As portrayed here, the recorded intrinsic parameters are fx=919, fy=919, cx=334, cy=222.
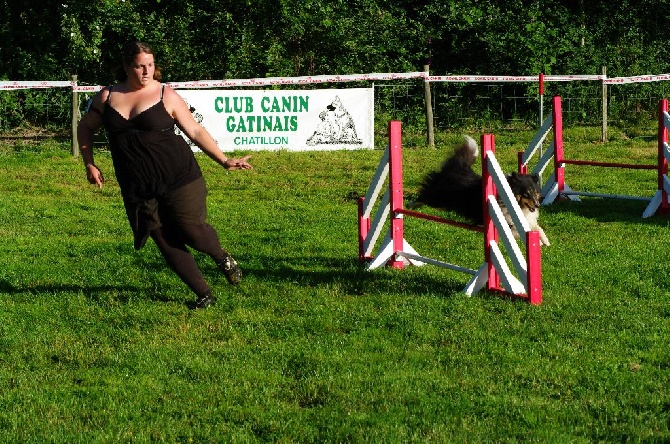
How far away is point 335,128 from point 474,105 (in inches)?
180

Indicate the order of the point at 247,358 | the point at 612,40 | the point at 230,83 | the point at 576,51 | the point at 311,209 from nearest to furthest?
the point at 247,358 < the point at 311,209 < the point at 230,83 < the point at 576,51 < the point at 612,40

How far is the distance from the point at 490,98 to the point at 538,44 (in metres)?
1.99

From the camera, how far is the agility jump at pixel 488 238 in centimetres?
598

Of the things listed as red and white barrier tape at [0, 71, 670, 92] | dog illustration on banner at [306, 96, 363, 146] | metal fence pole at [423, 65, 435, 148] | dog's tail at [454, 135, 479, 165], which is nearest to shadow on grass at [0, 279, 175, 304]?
dog's tail at [454, 135, 479, 165]

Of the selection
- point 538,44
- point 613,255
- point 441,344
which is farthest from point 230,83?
point 441,344

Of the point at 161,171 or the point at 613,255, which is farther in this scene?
the point at 613,255

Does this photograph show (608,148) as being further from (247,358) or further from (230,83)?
(247,358)

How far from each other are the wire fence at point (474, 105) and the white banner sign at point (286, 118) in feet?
5.95

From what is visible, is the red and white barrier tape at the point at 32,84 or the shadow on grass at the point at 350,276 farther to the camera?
the red and white barrier tape at the point at 32,84

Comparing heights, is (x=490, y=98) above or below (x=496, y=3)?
below

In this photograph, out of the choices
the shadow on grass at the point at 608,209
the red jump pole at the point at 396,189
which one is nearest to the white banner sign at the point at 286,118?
the shadow on grass at the point at 608,209

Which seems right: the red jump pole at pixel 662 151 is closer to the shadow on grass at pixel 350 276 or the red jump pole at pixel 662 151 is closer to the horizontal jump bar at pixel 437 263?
the shadow on grass at pixel 350 276

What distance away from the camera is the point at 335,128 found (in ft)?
54.0

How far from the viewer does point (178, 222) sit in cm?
583
